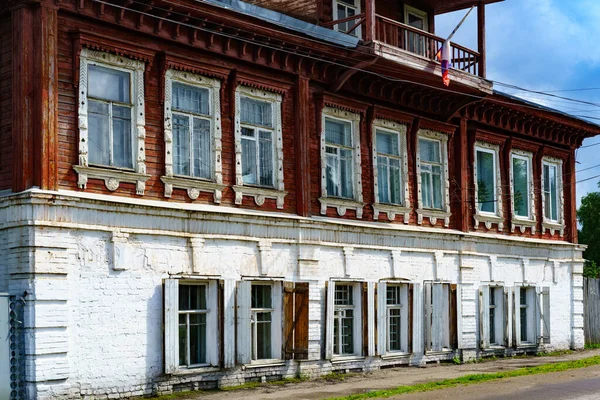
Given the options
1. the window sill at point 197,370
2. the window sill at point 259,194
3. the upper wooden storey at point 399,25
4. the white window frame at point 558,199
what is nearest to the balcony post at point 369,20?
the upper wooden storey at point 399,25

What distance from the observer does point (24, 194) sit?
49.1ft

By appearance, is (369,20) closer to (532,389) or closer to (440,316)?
(440,316)

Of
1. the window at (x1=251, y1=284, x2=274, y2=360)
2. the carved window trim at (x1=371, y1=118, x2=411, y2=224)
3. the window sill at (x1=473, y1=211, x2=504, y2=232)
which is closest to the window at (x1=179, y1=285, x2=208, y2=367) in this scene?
the window at (x1=251, y1=284, x2=274, y2=360)

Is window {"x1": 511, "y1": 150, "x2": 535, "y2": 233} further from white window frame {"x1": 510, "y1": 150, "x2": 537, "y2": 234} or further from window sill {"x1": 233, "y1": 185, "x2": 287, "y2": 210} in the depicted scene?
window sill {"x1": 233, "y1": 185, "x2": 287, "y2": 210}

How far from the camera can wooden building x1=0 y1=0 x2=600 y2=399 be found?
15.4m

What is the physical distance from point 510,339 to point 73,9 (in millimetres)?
15505

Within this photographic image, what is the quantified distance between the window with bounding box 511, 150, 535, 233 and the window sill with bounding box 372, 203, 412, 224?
17.7ft

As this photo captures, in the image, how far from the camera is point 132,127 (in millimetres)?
16844

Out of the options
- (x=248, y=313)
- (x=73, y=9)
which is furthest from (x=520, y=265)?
(x=73, y=9)

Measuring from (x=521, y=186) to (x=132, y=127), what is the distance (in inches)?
567

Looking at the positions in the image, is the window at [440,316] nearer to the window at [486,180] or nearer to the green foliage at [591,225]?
the window at [486,180]

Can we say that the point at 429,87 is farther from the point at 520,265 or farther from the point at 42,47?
the point at 42,47

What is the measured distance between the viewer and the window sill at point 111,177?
15797 millimetres

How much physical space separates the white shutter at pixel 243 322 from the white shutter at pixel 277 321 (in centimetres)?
94
